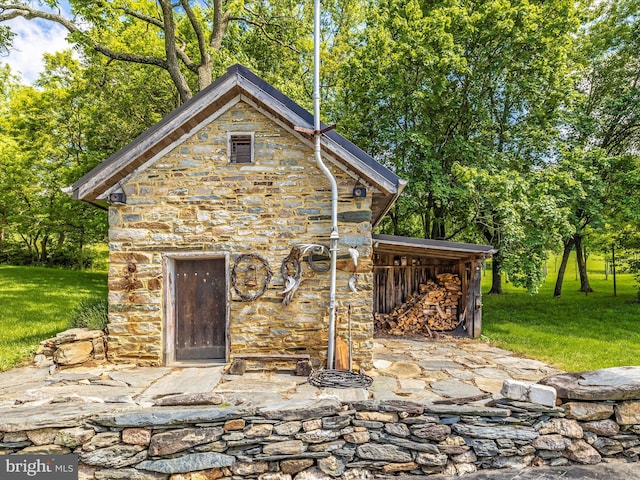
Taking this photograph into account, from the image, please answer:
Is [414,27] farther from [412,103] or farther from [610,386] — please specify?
[610,386]

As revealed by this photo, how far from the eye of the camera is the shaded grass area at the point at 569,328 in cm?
750

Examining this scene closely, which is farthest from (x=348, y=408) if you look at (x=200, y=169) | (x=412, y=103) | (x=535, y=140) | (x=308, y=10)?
(x=308, y=10)

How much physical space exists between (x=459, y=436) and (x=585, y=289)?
17.9 metres

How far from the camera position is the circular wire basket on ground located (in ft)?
16.8

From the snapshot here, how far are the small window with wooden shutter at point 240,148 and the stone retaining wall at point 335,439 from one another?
12.9 feet

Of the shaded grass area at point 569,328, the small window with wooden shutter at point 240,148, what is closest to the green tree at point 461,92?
the shaded grass area at point 569,328

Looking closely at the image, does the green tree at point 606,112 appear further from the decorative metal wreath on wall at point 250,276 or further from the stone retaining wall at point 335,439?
the decorative metal wreath on wall at point 250,276

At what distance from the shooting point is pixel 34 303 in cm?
1241

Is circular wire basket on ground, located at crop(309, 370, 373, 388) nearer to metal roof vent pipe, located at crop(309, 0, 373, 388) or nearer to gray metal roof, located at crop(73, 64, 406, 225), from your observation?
metal roof vent pipe, located at crop(309, 0, 373, 388)

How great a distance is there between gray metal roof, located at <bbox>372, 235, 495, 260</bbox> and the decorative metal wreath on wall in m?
Answer: 3.09

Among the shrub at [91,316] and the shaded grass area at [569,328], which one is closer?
the shrub at [91,316]

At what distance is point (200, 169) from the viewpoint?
20.3ft

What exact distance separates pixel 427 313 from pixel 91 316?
26.3 feet

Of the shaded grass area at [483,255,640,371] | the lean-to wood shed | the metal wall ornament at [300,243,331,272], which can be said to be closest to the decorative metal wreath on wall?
the metal wall ornament at [300,243,331,272]
